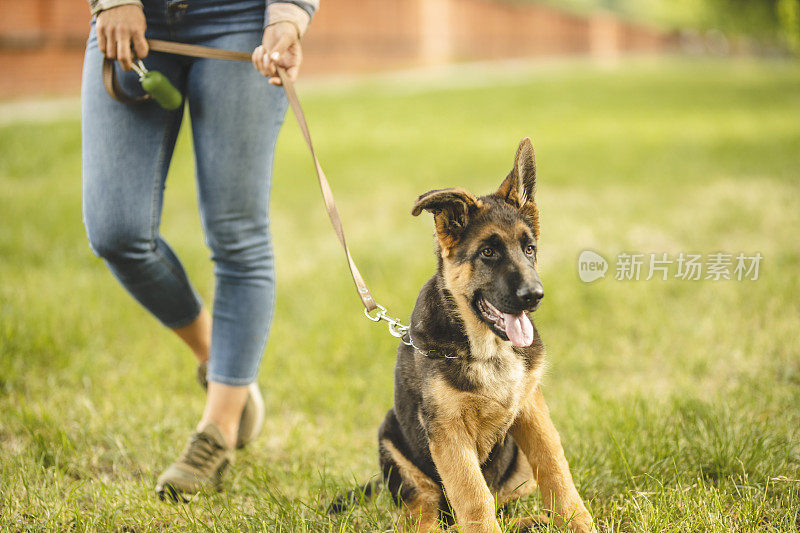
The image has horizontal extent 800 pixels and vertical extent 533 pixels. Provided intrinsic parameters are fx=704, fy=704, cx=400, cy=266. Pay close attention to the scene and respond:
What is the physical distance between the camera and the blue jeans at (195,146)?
2.85 m

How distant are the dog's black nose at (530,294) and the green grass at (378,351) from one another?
3.00ft

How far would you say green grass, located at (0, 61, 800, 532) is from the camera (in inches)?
108

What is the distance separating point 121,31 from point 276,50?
601mm

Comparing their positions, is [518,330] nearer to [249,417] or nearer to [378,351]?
[249,417]

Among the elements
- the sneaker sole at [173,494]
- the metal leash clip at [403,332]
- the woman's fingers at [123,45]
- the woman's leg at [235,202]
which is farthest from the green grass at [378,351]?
the woman's fingers at [123,45]

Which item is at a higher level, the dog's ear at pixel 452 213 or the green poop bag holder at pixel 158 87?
the green poop bag holder at pixel 158 87

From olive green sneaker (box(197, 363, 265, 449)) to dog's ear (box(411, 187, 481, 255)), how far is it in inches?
56.9

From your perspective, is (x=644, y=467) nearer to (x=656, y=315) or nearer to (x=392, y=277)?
(x=656, y=315)

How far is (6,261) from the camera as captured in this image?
240 inches

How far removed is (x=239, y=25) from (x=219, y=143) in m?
0.50

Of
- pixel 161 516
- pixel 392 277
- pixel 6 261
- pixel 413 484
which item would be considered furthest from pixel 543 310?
pixel 6 261

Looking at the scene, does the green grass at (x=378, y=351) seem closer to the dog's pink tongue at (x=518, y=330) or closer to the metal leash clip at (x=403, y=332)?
the metal leash clip at (x=403, y=332)

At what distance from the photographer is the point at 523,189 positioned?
2.45m

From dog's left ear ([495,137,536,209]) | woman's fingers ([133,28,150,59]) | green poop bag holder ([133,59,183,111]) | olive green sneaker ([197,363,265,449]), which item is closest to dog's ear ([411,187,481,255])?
dog's left ear ([495,137,536,209])
